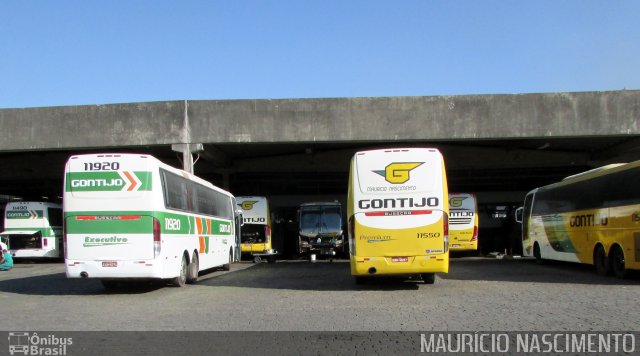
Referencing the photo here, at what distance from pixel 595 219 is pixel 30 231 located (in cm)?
2473

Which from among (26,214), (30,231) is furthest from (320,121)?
(26,214)

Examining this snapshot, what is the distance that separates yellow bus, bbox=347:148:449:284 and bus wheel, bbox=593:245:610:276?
231 inches

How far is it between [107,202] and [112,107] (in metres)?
11.3

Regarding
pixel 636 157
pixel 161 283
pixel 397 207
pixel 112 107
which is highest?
pixel 112 107

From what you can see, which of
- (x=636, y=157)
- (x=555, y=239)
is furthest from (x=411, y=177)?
(x=636, y=157)

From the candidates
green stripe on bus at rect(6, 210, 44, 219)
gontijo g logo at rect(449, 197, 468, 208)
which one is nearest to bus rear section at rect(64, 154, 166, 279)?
green stripe on bus at rect(6, 210, 44, 219)

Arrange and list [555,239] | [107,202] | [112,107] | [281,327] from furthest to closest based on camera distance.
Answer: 1. [112,107]
2. [555,239]
3. [107,202]
4. [281,327]

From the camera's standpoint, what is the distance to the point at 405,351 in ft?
21.4

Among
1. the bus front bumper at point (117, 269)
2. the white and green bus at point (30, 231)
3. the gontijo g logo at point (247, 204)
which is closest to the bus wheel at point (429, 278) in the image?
the bus front bumper at point (117, 269)

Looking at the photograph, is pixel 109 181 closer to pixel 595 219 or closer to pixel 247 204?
pixel 595 219

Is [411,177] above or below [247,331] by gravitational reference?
above

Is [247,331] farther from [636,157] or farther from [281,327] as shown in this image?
[636,157]

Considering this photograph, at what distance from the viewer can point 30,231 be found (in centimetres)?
2698

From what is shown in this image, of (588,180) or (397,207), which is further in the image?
(588,180)
